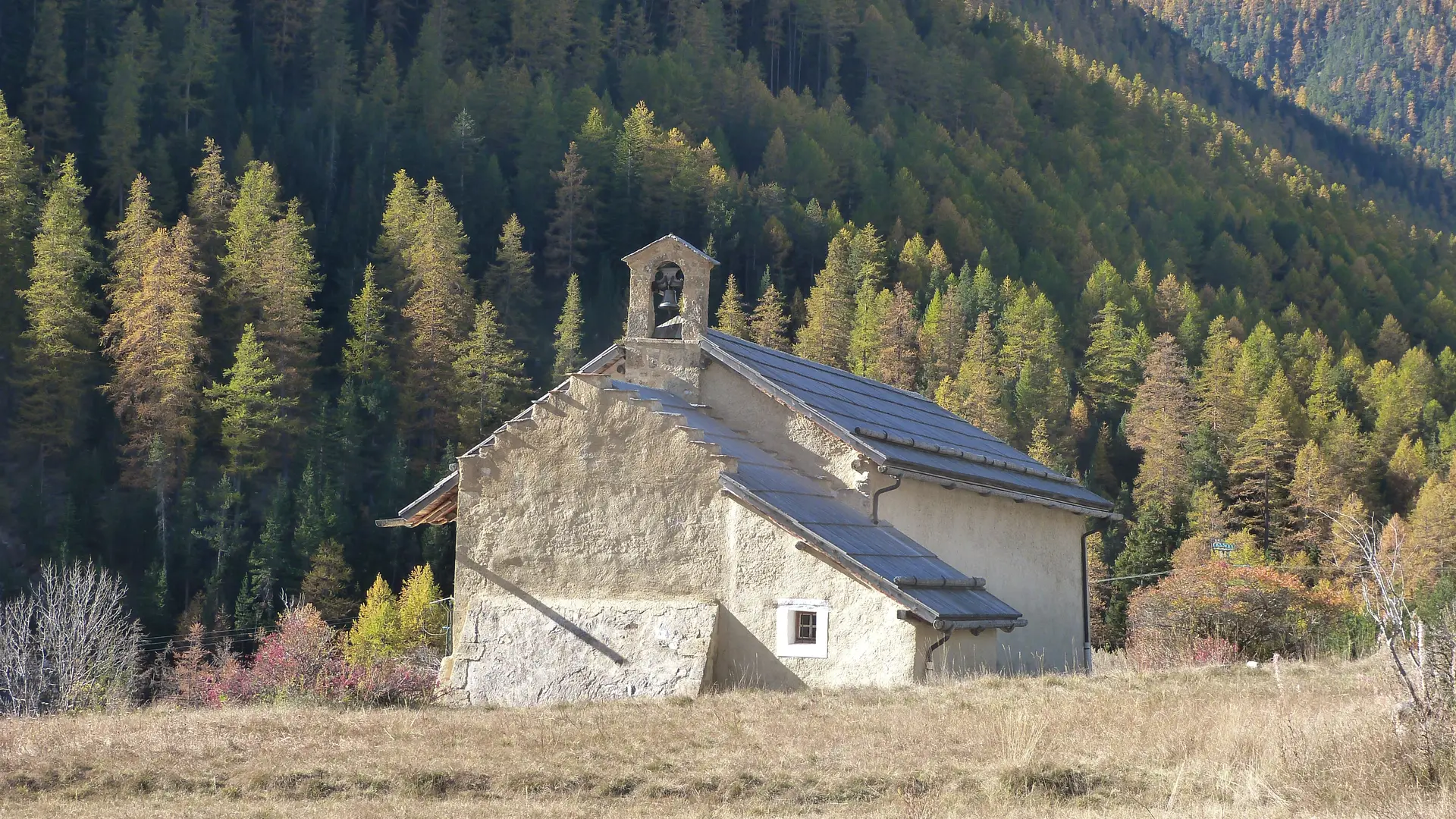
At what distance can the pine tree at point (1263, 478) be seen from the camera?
81.8 m

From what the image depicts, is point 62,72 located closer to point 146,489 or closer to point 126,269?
point 126,269

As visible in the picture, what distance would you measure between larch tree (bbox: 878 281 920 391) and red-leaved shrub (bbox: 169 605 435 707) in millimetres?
41867

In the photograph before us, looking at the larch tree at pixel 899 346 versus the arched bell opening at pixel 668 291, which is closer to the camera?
the arched bell opening at pixel 668 291

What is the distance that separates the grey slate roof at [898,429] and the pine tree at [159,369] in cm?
5916

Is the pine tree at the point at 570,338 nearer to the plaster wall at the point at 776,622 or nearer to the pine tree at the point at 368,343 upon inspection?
the pine tree at the point at 368,343

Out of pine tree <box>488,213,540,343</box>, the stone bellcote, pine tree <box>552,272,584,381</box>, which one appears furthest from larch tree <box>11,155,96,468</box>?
the stone bellcote

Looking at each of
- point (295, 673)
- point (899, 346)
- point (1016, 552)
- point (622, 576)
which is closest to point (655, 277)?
point (622, 576)

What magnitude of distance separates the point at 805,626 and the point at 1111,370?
86216 mm

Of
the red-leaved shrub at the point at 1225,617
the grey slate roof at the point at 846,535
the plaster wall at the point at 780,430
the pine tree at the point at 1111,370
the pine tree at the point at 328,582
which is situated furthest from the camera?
the pine tree at the point at 1111,370

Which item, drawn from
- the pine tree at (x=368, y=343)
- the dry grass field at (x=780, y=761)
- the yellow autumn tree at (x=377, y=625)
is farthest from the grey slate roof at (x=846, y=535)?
the pine tree at (x=368, y=343)

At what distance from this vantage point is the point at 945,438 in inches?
1077

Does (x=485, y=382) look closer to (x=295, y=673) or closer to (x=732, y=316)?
(x=732, y=316)

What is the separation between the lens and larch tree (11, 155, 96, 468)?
8244 centimetres

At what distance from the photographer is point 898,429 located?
83.0 ft
